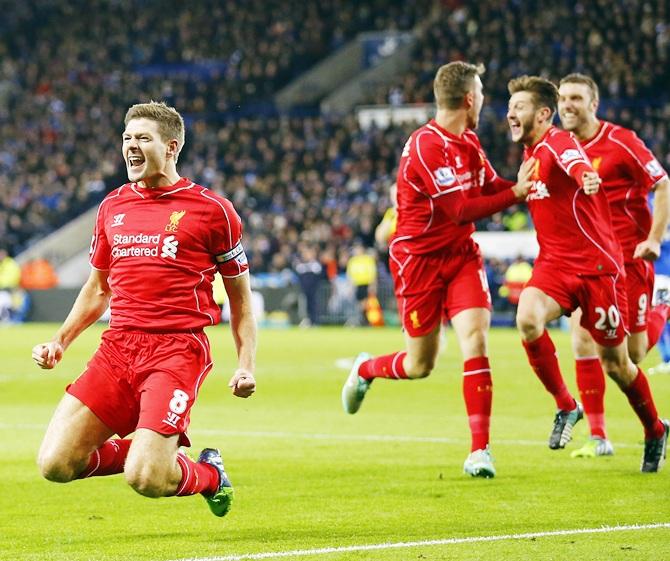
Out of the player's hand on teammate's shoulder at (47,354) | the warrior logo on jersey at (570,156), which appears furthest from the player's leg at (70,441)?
the warrior logo on jersey at (570,156)

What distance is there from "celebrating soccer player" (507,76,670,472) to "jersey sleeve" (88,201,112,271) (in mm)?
3098

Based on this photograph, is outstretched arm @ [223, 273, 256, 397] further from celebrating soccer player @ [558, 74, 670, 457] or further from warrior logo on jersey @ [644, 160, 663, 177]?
warrior logo on jersey @ [644, 160, 663, 177]

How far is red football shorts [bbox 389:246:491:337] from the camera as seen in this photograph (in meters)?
9.40

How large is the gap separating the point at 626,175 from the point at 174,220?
4.22 m

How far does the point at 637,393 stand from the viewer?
931 centimetres

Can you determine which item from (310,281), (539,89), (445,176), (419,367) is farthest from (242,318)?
A: (310,281)

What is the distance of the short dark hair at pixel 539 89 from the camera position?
30.9 feet

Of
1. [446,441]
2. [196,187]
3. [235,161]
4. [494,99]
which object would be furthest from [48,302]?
[196,187]

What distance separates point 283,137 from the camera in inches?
1620

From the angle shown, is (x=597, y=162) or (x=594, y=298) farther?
(x=597, y=162)

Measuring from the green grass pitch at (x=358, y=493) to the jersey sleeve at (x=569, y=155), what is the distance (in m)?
1.92

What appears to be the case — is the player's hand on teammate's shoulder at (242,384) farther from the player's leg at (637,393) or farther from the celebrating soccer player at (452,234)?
the player's leg at (637,393)

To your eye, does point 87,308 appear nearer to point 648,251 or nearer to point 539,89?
point 539,89

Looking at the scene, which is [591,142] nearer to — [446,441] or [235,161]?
[446,441]
